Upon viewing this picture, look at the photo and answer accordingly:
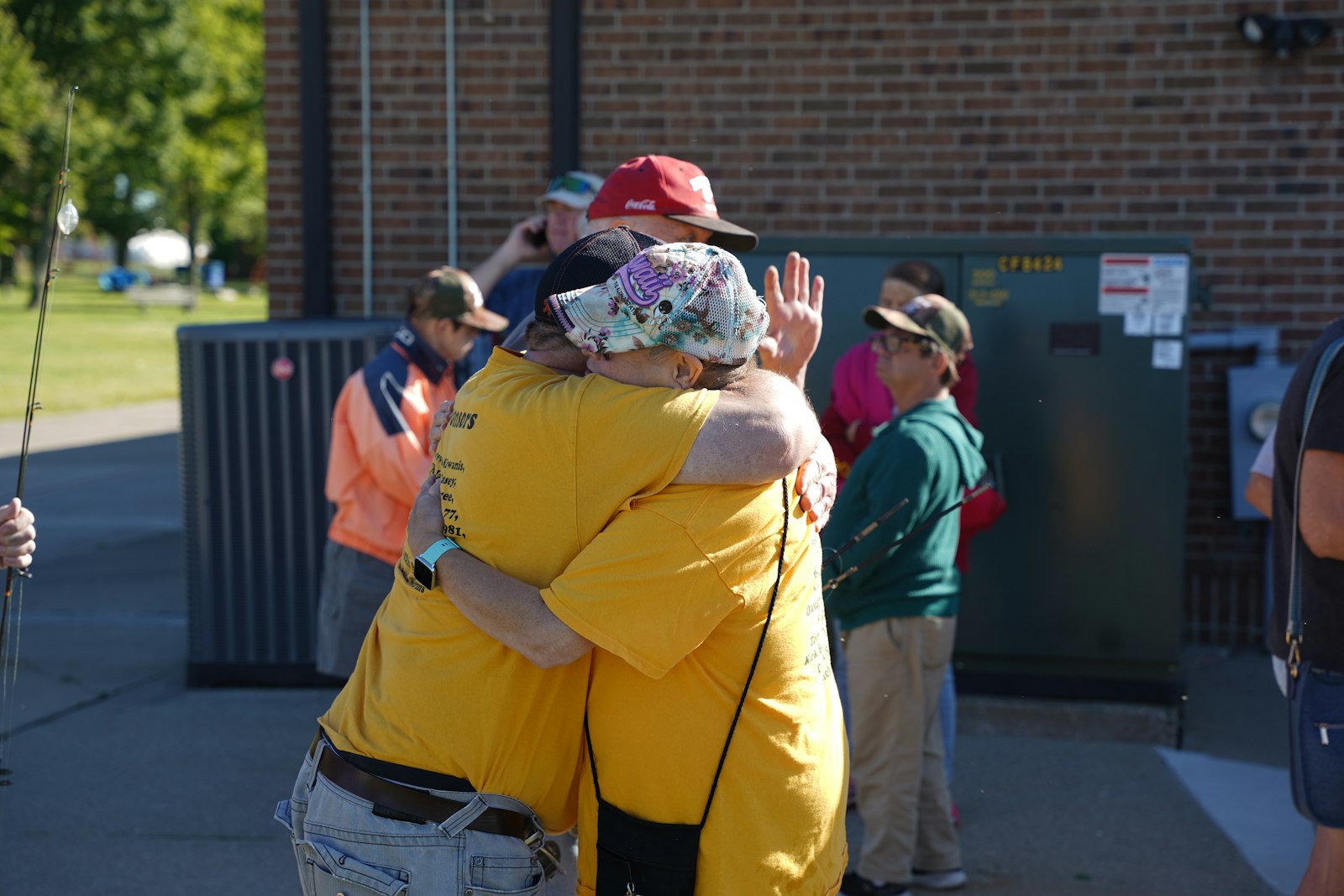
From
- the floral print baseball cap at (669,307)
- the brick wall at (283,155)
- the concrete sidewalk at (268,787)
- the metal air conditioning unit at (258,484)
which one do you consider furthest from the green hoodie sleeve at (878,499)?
the brick wall at (283,155)

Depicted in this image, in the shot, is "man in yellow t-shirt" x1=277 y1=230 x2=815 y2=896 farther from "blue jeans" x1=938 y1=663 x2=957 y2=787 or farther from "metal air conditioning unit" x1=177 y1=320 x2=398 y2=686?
"metal air conditioning unit" x1=177 y1=320 x2=398 y2=686

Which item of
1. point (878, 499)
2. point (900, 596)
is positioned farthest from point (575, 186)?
point (900, 596)

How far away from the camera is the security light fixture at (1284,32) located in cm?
621

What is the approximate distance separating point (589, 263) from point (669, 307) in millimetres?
177

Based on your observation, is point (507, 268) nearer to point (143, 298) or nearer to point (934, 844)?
point (934, 844)

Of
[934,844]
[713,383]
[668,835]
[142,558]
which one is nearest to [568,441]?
[713,383]

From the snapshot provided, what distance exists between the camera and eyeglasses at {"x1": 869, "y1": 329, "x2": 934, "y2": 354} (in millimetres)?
3848

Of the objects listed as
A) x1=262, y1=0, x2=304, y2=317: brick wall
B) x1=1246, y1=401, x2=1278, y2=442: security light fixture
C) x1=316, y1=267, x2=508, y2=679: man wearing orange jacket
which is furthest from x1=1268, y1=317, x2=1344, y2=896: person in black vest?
x1=262, y1=0, x2=304, y2=317: brick wall

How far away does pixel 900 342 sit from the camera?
387 cm

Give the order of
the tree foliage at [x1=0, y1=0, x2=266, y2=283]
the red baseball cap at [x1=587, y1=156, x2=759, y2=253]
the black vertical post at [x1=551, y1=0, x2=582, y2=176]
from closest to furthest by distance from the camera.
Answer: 1. the red baseball cap at [x1=587, y1=156, x2=759, y2=253]
2. the black vertical post at [x1=551, y1=0, x2=582, y2=176]
3. the tree foliage at [x1=0, y1=0, x2=266, y2=283]

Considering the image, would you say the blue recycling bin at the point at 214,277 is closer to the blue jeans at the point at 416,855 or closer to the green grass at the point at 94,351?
the green grass at the point at 94,351

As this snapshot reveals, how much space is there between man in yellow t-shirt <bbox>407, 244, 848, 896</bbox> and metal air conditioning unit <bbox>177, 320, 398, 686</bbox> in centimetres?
386

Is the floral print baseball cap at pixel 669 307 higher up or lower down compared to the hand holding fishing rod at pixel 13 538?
higher up

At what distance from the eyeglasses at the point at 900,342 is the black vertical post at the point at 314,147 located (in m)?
3.88
